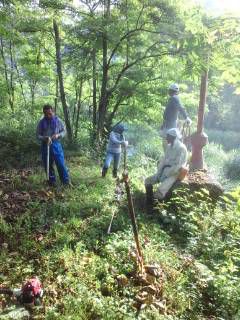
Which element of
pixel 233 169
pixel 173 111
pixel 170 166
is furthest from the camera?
pixel 233 169

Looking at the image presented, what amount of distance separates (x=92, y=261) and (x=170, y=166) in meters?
3.88

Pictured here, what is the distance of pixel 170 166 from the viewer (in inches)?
358

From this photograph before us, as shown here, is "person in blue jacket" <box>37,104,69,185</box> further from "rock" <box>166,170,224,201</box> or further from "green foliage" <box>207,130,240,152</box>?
"green foliage" <box>207,130,240,152</box>

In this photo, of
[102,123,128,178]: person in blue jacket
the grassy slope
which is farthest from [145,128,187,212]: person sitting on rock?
[102,123,128,178]: person in blue jacket

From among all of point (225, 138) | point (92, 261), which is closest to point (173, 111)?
point (92, 261)

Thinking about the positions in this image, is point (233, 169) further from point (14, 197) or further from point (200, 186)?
point (14, 197)

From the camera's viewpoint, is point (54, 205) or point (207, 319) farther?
point (54, 205)

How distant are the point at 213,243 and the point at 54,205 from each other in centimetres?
327

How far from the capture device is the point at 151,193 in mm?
8953

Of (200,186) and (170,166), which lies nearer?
(170,166)

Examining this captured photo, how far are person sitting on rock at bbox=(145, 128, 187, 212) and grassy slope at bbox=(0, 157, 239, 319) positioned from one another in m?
0.71

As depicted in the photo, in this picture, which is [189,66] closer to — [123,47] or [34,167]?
[123,47]

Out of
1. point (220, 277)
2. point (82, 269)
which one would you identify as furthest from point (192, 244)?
point (82, 269)

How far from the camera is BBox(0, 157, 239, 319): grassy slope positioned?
499 centimetres
